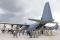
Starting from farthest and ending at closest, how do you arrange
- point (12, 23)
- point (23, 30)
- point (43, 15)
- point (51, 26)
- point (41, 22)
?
point (51, 26)
point (12, 23)
point (43, 15)
point (23, 30)
point (41, 22)

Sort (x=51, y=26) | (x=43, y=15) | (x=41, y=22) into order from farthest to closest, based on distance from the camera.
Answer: (x=51, y=26) < (x=43, y=15) < (x=41, y=22)

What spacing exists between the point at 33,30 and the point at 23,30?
177cm

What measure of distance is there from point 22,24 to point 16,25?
1465 millimetres

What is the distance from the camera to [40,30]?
74.3ft

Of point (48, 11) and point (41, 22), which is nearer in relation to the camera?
point (41, 22)

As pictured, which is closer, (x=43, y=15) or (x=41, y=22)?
(x=41, y=22)

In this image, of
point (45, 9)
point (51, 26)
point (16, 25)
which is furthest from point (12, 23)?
point (51, 26)

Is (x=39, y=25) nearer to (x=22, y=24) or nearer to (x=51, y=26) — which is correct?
(x=22, y=24)

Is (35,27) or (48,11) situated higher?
(48,11)

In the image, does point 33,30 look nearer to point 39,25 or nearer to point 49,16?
point 39,25

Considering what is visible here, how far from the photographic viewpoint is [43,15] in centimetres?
2294

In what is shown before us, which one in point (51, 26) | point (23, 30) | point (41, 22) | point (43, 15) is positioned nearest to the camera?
point (41, 22)

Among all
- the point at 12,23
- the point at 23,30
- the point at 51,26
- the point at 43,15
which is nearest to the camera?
the point at 23,30

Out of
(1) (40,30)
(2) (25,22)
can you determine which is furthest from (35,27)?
(2) (25,22)
